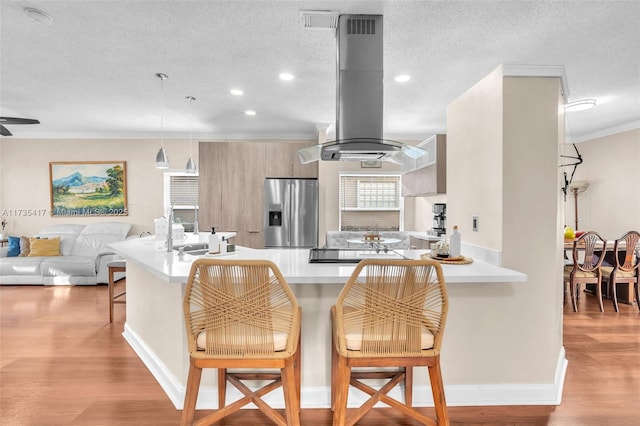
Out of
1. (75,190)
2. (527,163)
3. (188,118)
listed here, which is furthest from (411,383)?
(75,190)

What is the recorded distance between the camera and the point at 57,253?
5461 mm

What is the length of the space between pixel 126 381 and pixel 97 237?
162 inches

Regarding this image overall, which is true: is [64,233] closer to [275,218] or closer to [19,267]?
[19,267]

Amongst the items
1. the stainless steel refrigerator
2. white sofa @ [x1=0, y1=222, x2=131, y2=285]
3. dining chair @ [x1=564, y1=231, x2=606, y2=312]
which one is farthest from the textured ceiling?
white sofa @ [x1=0, y1=222, x2=131, y2=285]

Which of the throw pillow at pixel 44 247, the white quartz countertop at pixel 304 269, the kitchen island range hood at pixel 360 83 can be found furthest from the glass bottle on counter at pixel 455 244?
the throw pillow at pixel 44 247

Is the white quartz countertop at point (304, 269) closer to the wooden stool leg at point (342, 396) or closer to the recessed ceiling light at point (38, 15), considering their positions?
the wooden stool leg at point (342, 396)

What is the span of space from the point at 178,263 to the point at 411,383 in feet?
5.31

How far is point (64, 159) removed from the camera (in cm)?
615

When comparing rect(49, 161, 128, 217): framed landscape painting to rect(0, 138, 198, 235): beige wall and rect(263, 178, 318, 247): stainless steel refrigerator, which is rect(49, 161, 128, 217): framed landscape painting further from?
rect(263, 178, 318, 247): stainless steel refrigerator

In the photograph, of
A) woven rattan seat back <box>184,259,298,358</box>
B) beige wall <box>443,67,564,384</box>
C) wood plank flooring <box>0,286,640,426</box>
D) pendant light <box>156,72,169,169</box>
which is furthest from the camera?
pendant light <box>156,72,169,169</box>

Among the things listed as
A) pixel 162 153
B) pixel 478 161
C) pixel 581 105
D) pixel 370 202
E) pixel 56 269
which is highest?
pixel 581 105

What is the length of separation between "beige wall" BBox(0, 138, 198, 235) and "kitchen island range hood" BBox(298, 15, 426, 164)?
457cm

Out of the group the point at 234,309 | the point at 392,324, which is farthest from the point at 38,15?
the point at 392,324

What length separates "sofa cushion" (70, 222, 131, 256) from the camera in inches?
221
